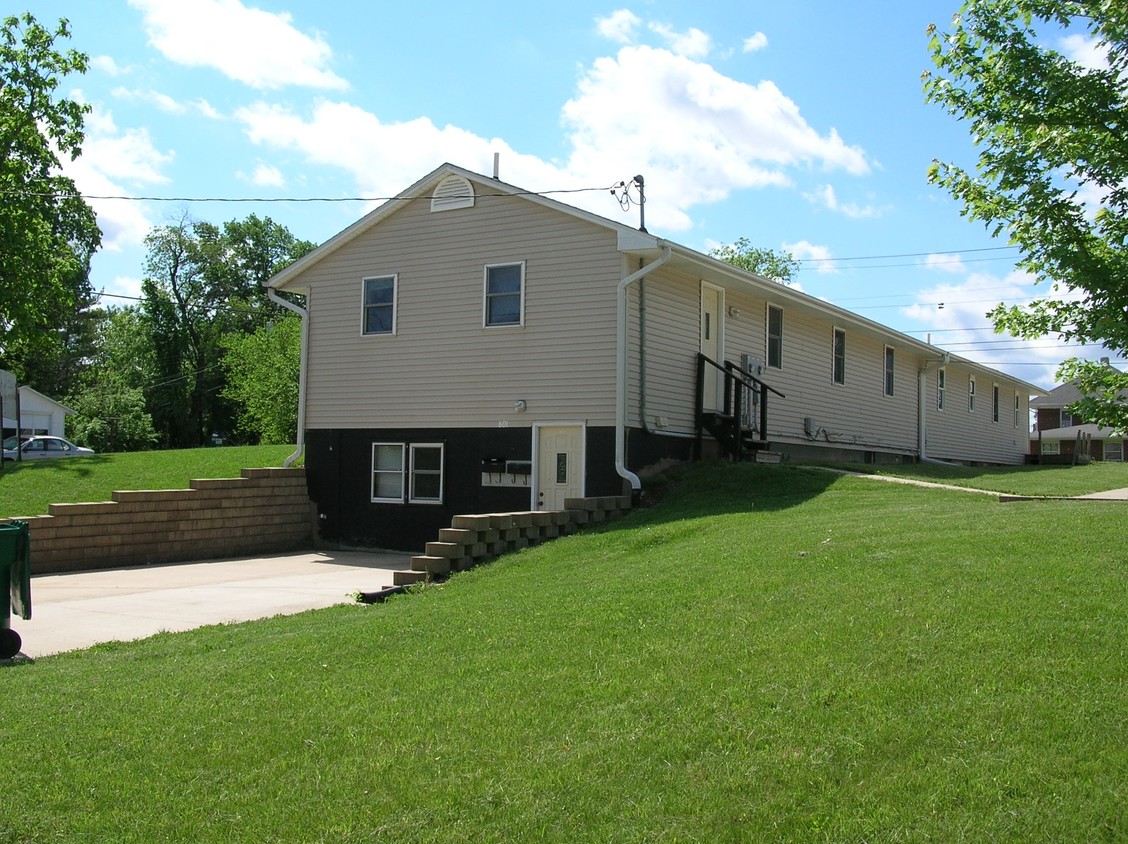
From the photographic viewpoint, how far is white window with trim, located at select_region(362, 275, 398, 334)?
17.8 meters

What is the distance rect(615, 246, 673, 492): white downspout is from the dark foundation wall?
0.26 meters

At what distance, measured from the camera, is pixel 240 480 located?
57.1ft

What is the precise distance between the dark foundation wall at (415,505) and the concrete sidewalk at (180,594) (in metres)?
0.88

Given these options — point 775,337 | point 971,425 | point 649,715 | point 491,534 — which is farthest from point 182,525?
point 971,425

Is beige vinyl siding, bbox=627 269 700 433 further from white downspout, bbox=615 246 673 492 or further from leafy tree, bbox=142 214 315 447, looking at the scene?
leafy tree, bbox=142 214 315 447

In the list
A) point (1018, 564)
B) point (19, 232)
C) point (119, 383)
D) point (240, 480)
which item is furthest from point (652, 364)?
point (119, 383)

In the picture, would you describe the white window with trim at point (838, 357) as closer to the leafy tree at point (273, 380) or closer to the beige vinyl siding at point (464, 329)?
the beige vinyl siding at point (464, 329)

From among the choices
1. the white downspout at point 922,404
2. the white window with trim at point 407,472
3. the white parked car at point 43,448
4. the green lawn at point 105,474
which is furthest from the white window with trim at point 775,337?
the white parked car at point 43,448

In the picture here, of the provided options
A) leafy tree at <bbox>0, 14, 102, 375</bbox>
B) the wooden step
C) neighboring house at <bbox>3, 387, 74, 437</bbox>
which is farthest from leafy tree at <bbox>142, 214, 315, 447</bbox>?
the wooden step

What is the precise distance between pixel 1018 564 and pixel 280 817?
17.9 ft

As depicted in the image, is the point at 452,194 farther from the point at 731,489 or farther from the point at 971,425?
the point at 971,425

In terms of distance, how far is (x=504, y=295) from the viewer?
651 inches

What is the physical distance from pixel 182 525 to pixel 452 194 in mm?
6777

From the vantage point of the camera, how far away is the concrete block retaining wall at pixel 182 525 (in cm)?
1471
